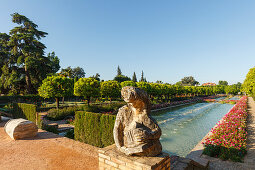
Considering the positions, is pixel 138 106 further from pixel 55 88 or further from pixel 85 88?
pixel 55 88

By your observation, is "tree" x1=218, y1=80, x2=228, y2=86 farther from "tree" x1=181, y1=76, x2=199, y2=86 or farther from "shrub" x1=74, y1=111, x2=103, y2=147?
"shrub" x1=74, y1=111, x2=103, y2=147

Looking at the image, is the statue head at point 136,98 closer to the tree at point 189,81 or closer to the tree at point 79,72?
the tree at point 79,72

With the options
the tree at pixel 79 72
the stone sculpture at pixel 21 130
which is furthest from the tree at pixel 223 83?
the stone sculpture at pixel 21 130

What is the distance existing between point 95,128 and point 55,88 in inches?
407

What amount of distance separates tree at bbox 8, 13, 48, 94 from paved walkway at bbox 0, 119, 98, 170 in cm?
2292

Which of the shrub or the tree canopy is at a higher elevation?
the tree canopy

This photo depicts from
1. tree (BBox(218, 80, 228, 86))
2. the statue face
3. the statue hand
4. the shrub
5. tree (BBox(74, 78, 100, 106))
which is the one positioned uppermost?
tree (BBox(218, 80, 228, 86))

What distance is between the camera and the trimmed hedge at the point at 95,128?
21.1 ft

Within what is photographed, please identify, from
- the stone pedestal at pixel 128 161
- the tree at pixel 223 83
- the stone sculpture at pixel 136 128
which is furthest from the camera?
the tree at pixel 223 83

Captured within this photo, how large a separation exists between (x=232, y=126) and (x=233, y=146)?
97.7 inches

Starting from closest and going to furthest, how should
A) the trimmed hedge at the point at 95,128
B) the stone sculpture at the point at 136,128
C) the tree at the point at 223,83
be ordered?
the stone sculpture at the point at 136,128 → the trimmed hedge at the point at 95,128 → the tree at the point at 223,83

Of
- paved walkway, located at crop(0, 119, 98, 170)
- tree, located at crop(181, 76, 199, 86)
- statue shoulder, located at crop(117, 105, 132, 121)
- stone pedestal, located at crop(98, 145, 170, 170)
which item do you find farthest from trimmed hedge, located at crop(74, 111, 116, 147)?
tree, located at crop(181, 76, 199, 86)

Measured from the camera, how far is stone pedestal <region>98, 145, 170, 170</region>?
266cm

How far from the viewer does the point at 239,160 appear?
5230mm
